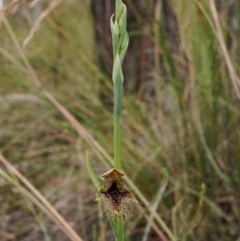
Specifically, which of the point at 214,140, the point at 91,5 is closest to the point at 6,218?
the point at 214,140

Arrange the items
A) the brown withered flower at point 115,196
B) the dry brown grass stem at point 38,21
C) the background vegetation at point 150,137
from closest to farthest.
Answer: the brown withered flower at point 115,196 < the dry brown grass stem at point 38,21 < the background vegetation at point 150,137

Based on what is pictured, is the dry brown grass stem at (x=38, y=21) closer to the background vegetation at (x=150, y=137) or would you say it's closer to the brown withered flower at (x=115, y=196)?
the background vegetation at (x=150, y=137)

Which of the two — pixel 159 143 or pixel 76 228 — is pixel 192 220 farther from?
pixel 76 228

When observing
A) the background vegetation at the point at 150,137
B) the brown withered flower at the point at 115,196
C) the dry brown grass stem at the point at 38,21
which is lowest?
the background vegetation at the point at 150,137

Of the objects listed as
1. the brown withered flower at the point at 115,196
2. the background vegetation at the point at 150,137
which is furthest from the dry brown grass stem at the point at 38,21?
the brown withered flower at the point at 115,196

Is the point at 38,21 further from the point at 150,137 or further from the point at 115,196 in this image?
the point at 115,196

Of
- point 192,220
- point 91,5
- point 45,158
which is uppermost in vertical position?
point 91,5

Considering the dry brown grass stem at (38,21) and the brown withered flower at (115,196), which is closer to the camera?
the brown withered flower at (115,196)
